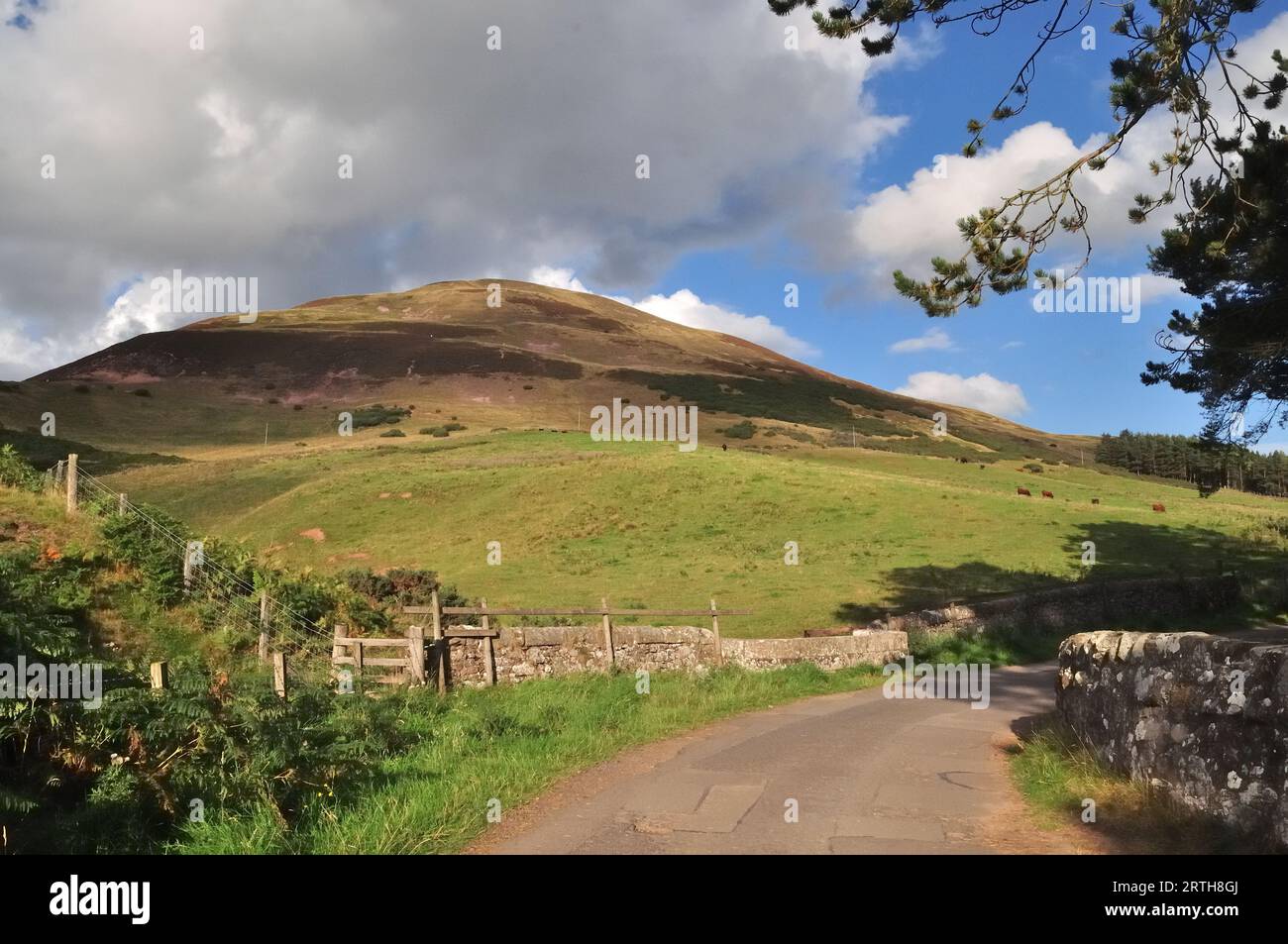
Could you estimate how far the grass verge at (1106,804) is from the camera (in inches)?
225

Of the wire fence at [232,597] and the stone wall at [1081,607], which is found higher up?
the wire fence at [232,597]

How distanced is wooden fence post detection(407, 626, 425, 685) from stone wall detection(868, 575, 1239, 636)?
40.9 feet

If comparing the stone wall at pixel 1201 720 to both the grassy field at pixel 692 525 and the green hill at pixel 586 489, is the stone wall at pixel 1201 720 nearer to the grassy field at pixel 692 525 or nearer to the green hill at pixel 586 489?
the grassy field at pixel 692 525

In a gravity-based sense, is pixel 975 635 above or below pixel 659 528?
below

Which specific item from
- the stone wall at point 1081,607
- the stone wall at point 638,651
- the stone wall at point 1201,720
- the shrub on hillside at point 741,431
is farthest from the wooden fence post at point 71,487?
the shrub on hillside at point 741,431

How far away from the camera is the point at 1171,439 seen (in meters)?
125

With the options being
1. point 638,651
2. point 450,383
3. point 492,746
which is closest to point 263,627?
point 638,651

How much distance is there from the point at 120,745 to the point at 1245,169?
566 inches

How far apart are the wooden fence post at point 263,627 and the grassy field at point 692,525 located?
9.52 m

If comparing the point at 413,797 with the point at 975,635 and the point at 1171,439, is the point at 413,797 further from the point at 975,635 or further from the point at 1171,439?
the point at 1171,439

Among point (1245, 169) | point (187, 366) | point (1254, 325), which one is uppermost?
point (187, 366)

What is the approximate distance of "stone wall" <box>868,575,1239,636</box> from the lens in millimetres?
21969
